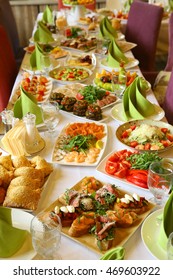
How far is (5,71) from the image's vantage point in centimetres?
272

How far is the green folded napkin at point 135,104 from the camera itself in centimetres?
200

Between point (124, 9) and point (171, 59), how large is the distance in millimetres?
1540

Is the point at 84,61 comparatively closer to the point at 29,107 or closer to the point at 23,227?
the point at 29,107

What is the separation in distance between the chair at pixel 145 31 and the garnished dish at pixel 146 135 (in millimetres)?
1637

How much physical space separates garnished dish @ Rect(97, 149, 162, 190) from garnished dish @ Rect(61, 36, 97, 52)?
5.72ft

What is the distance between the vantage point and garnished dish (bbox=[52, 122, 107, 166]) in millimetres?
1658

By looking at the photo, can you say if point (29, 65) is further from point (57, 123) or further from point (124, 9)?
point (124, 9)

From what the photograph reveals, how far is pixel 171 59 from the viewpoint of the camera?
3131mm

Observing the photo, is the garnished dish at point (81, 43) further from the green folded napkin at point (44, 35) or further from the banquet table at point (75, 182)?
the banquet table at point (75, 182)

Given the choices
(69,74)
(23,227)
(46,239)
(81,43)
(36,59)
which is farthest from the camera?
(81,43)

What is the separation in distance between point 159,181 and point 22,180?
0.52 m

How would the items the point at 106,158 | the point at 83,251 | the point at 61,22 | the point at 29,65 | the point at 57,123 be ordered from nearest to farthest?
the point at 83,251, the point at 106,158, the point at 57,123, the point at 29,65, the point at 61,22

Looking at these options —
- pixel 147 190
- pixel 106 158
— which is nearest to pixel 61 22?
pixel 106 158

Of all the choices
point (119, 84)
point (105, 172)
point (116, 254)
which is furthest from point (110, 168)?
point (119, 84)
